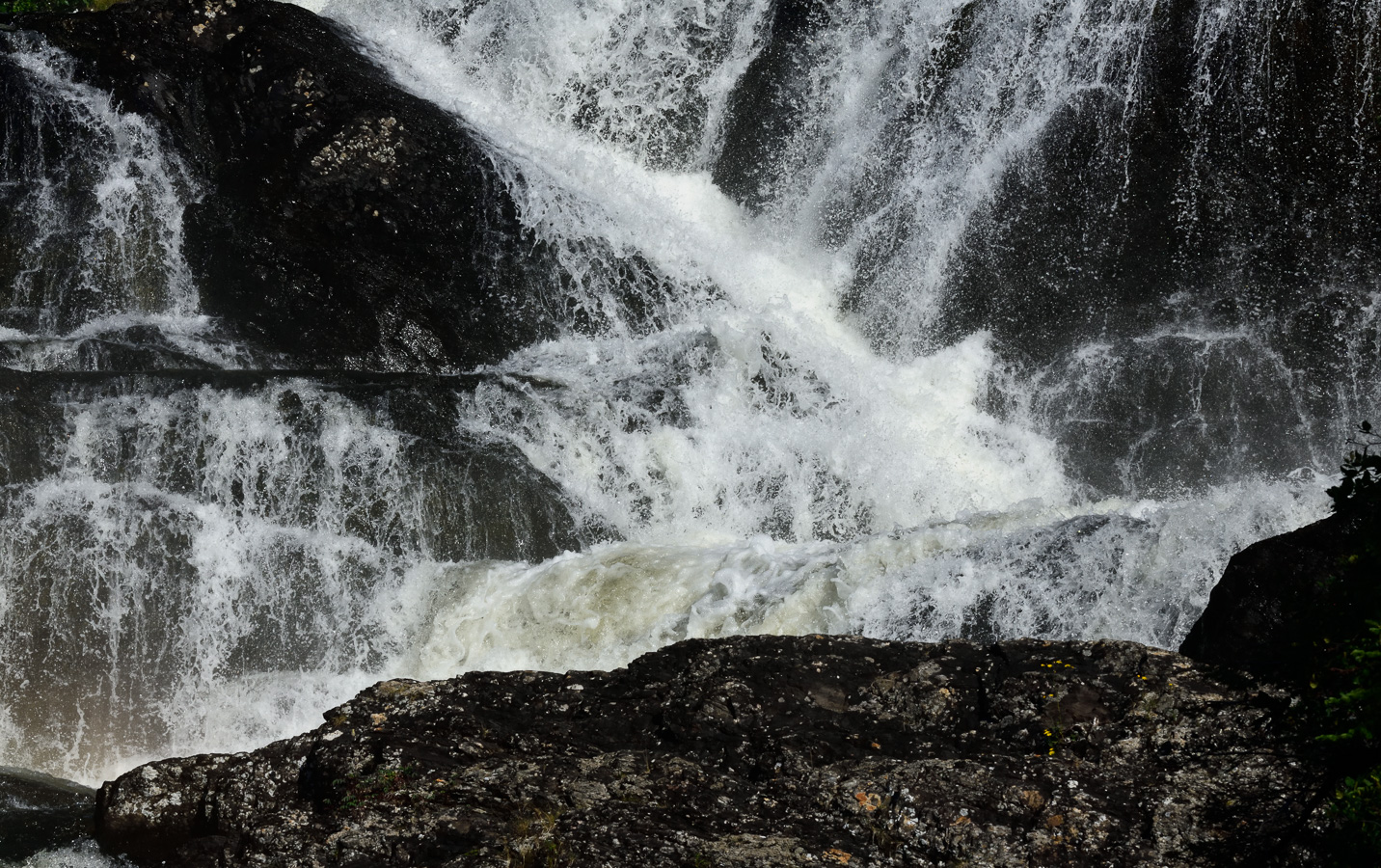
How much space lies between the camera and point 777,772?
177 inches

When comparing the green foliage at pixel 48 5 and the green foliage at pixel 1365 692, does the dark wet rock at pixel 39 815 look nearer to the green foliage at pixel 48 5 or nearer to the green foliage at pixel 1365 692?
the green foliage at pixel 1365 692

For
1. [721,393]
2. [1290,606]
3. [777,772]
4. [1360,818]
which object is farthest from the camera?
[721,393]

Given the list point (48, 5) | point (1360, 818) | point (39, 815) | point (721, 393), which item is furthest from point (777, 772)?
point (48, 5)

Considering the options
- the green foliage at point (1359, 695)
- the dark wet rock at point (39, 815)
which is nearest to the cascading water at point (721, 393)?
the dark wet rock at point (39, 815)

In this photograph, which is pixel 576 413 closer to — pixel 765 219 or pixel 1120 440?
pixel 765 219

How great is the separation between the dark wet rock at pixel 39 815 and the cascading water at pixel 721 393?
5.71 feet

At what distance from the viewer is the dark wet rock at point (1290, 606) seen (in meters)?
3.78

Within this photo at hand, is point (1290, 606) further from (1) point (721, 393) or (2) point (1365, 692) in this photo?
(1) point (721, 393)

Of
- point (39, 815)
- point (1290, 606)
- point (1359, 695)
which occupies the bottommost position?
point (1359, 695)

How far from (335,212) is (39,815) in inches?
212

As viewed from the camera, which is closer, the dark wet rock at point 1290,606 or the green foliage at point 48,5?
the dark wet rock at point 1290,606

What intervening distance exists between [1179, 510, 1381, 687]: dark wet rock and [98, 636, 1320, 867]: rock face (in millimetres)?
380

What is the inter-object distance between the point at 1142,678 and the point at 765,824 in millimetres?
1754

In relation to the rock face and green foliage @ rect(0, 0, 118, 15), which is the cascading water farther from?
green foliage @ rect(0, 0, 118, 15)
